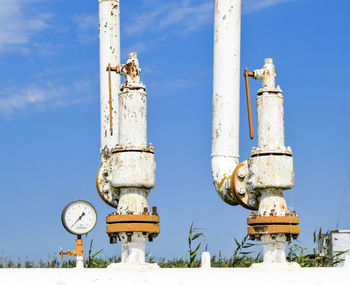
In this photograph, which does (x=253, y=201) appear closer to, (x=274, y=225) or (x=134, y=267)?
(x=274, y=225)

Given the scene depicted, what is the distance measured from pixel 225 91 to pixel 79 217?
Answer: 345 cm

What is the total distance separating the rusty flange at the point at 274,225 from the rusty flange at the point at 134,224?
1.46m

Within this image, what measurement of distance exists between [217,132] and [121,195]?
8.14 ft

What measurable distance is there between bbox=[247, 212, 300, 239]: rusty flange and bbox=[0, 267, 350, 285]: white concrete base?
1.81 ft

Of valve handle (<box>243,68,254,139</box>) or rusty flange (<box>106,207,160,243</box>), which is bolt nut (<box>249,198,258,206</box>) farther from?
rusty flange (<box>106,207,160,243</box>)

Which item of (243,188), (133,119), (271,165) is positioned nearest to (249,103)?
(271,165)

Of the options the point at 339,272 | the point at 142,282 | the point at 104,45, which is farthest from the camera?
the point at 104,45

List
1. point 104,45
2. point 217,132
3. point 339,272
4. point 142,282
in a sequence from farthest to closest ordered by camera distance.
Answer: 1. point 104,45
2. point 217,132
3. point 339,272
4. point 142,282

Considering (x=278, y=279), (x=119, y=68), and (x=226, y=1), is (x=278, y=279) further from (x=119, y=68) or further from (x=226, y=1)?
(x=226, y=1)

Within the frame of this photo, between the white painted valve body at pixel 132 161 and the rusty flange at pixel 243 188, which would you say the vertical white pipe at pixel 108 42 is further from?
the rusty flange at pixel 243 188

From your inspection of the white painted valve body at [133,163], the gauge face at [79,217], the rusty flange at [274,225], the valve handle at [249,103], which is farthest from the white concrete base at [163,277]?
the valve handle at [249,103]

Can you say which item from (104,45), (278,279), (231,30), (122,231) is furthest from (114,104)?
(278,279)

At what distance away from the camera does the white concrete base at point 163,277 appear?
1123 cm

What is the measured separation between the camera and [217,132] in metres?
13.6
